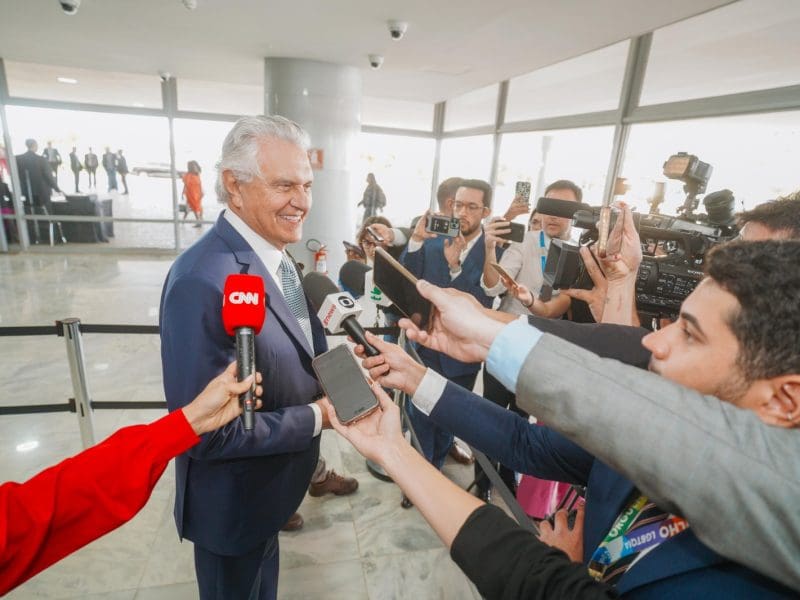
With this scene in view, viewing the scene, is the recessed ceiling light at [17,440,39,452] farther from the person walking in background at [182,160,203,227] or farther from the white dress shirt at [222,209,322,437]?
the person walking in background at [182,160,203,227]

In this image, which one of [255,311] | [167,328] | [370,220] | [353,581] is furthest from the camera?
[370,220]

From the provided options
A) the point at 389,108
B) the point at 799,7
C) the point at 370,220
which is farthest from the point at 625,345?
the point at 389,108

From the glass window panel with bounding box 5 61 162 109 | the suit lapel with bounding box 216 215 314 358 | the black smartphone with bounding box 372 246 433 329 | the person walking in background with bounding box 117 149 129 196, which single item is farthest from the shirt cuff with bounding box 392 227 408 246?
the person walking in background with bounding box 117 149 129 196

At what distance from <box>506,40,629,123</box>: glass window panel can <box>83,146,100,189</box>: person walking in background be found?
29.1 ft

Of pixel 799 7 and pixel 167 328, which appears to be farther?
pixel 799 7

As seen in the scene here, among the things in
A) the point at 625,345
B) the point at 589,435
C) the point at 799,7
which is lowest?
the point at 625,345

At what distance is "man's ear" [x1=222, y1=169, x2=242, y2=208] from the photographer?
1426 mm

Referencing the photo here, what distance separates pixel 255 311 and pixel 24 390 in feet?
12.7

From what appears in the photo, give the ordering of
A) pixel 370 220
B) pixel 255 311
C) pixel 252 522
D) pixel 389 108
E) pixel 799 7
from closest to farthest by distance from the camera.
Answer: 1. pixel 255 311
2. pixel 252 522
3. pixel 799 7
4. pixel 370 220
5. pixel 389 108

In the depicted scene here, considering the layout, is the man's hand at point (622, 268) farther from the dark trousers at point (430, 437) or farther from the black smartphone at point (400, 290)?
the dark trousers at point (430, 437)

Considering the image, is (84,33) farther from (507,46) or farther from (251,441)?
(251,441)

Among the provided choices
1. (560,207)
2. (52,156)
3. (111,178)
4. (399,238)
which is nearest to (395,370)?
(560,207)

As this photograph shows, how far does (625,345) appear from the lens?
1.34 m

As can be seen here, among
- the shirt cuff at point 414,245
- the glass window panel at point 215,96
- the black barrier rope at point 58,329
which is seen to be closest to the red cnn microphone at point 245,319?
the black barrier rope at point 58,329
